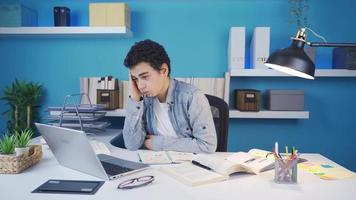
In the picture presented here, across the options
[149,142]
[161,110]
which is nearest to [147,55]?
[161,110]

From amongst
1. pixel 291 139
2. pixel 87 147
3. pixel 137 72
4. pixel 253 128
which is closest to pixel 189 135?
pixel 137 72

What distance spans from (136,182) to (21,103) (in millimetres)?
1879

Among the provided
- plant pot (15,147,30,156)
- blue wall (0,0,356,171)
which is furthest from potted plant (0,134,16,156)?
blue wall (0,0,356,171)

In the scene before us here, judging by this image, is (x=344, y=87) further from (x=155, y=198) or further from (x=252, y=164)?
(x=155, y=198)

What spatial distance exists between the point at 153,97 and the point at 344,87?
175 cm

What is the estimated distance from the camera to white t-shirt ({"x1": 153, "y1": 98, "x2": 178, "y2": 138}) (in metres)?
1.80

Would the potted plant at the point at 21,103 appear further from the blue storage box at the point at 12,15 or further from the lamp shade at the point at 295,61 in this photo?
the lamp shade at the point at 295,61

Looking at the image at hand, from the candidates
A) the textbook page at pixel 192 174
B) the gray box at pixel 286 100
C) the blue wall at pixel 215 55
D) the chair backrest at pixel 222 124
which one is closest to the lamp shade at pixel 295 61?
the textbook page at pixel 192 174

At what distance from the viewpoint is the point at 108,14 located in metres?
2.45

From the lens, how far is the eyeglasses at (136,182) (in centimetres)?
105

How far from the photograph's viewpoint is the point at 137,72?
168 cm

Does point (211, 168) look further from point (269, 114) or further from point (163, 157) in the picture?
point (269, 114)

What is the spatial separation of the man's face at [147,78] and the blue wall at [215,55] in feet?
3.37

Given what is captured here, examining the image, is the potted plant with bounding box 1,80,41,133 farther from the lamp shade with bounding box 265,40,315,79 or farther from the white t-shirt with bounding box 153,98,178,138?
the lamp shade with bounding box 265,40,315,79
